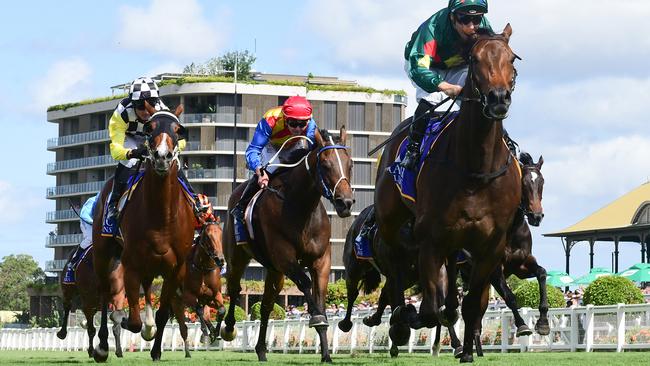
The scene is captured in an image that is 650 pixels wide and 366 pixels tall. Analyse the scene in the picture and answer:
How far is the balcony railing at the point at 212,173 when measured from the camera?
122938 mm

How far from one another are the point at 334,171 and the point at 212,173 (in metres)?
108

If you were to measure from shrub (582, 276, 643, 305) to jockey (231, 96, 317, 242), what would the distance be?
14.5 metres

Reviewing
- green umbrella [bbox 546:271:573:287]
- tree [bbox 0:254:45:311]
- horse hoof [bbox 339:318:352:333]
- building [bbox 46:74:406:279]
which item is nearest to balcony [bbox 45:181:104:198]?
building [bbox 46:74:406:279]

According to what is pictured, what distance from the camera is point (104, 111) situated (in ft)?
441

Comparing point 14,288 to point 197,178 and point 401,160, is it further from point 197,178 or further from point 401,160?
point 401,160

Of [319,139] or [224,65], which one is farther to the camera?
[224,65]

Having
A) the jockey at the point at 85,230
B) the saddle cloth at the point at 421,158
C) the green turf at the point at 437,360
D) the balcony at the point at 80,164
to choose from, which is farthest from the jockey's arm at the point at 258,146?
the balcony at the point at 80,164

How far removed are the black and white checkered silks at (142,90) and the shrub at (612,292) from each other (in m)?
16.0

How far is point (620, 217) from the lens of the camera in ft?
259

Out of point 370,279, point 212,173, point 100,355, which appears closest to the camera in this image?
point 100,355

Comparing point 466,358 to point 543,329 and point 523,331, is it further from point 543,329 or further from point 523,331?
point 543,329

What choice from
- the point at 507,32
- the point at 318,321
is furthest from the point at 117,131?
the point at 507,32

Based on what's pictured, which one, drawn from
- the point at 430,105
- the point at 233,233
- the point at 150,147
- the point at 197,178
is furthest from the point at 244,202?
the point at 197,178

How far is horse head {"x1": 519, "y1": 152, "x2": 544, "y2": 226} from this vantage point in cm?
1948
